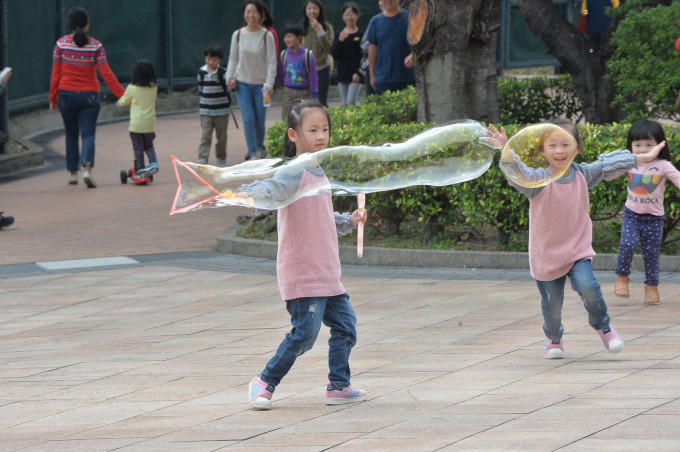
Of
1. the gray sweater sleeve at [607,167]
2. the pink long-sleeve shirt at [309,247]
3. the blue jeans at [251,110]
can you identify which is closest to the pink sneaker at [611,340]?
the gray sweater sleeve at [607,167]

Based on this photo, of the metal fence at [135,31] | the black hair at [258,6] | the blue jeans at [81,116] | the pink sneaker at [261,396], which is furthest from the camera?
the metal fence at [135,31]

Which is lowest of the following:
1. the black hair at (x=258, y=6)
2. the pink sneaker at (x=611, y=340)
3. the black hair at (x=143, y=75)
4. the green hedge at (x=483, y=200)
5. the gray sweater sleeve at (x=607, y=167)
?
the pink sneaker at (x=611, y=340)

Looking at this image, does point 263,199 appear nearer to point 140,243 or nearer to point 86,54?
point 140,243

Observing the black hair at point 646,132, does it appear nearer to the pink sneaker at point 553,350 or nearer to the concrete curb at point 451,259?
the pink sneaker at point 553,350

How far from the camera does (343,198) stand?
10.2m

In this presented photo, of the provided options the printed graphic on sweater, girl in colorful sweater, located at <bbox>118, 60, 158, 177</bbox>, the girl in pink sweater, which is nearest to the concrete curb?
the printed graphic on sweater

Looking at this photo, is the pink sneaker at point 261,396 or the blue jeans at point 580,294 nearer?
the pink sneaker at point 261,396

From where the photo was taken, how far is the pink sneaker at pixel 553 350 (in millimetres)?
6449

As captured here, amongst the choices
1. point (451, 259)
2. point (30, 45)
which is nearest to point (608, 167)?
point (451, 259)

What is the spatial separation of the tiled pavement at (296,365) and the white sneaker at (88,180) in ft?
10.5

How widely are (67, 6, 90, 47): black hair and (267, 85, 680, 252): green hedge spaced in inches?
184

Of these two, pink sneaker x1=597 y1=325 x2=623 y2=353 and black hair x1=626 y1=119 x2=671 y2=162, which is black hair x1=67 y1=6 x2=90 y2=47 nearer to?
black hair x1=626 y1=119 x2=671 y2=162

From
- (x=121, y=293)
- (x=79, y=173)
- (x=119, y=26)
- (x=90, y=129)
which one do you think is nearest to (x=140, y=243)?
(x=121, y=293)

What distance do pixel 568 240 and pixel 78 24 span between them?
29.8 ft
